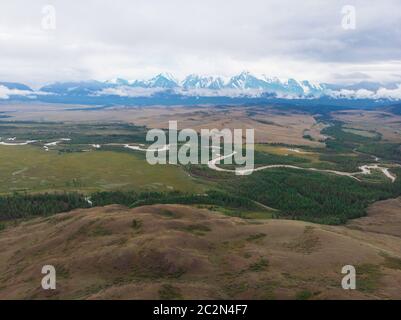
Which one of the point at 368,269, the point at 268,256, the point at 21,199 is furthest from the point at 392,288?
the point at 21,199

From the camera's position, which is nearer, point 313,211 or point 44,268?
point 44,268

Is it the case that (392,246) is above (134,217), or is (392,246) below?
below

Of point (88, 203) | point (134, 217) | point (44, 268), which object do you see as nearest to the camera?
point (44, 268)

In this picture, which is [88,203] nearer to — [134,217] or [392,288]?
[134,217]
